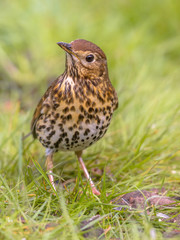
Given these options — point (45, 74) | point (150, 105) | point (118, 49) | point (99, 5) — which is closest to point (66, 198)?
point (150, 105)

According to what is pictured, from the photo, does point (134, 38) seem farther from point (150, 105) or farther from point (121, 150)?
point (121, 150)

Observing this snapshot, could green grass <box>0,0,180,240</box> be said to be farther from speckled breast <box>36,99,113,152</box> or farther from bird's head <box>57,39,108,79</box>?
bird's head <box>57,39,108,79</box>

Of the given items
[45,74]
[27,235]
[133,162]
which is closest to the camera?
[27,235]

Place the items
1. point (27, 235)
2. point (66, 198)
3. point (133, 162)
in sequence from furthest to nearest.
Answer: point (133, 162)
point (66, 198)
point (27, 235)

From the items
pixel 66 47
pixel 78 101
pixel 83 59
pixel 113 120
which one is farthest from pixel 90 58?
pixel 113 120

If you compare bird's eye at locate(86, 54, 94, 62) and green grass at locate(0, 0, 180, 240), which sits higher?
bird's eye at locate(86, 54, 94, 62)

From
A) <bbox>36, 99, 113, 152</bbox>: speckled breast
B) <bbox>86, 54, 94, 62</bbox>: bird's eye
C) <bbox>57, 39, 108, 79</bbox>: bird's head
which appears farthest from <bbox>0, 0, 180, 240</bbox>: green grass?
<bbox>86, 54, 94, 62</bbox>: bird's eye

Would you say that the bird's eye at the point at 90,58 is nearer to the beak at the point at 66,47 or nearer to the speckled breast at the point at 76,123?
the beak at the point at 66,47

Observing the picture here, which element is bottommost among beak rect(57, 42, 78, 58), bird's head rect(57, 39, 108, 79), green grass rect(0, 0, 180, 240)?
green grass rect(0, 0, 180, 240)
